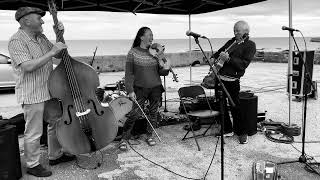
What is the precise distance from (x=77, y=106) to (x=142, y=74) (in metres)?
1.43

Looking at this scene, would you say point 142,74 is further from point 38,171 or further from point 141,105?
point 38,171

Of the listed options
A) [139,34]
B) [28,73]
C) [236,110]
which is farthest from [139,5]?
[28,73]

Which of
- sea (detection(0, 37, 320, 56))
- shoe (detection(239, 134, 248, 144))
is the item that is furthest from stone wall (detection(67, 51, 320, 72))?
shoe (detection(239, 134, 248, 144))

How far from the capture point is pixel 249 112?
555 cm

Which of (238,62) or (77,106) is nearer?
(77,106)

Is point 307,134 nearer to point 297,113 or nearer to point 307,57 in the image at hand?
point 297,113

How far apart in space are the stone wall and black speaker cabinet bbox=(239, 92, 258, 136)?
7022 millimetres

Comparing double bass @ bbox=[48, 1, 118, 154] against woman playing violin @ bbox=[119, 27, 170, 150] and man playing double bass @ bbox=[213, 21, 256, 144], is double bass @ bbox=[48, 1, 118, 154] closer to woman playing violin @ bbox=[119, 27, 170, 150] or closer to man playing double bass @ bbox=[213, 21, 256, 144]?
woman playing violin @ bbox=[119, 27, 170, 150]

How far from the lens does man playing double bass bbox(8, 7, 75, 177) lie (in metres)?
3.80

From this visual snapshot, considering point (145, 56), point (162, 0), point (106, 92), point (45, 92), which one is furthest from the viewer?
point (162, 0)

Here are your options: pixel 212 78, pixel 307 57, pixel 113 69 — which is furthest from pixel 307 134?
pixel 113 69

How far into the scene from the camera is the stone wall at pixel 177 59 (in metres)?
15.1

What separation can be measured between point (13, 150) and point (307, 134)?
4656mm

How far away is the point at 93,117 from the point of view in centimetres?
412
